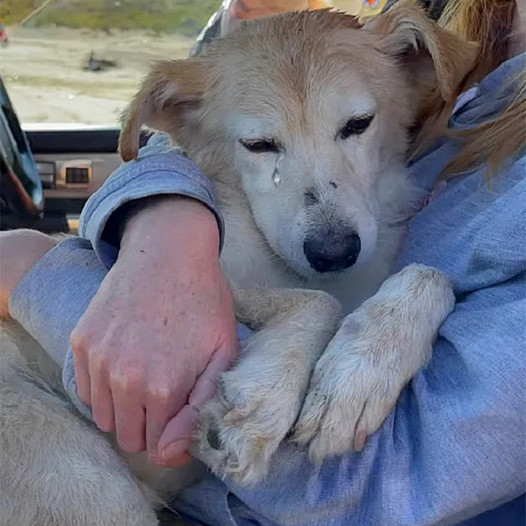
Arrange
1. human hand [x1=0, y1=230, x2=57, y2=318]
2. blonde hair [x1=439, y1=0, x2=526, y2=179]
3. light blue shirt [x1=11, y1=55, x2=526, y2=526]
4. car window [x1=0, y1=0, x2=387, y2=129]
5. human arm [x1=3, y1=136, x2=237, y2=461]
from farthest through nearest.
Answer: car window [x1=0, y1=0, x2=387, y2=129] → human hand [x1=0, y1=230, x2=57, y2=318] → blonde hair [x1=439, y1=0, x2=526, y2=179] → human arm [x1=3, y1=136, x2=237, y2=461] → light blue shirt [x1=11, y1=55, x2=526, y2=526]

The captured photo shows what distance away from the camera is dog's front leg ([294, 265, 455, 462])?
3.43ft

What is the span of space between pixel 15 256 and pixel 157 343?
1.41 ft

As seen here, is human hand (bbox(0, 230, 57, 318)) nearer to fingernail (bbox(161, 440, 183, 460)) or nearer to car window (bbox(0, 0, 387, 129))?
fingernail (bbox(161, 440, 183, 460))

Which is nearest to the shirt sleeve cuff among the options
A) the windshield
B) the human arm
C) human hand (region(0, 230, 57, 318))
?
the human arm

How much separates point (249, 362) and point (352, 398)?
0.49 ft

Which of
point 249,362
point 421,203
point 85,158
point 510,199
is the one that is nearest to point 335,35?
point 421,203

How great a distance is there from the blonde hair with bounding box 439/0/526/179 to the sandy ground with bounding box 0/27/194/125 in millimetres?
1476

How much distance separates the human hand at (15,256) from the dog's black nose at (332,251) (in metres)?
0.44

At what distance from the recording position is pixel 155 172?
1.32 m

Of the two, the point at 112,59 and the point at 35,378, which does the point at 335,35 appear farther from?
the point at 112,59

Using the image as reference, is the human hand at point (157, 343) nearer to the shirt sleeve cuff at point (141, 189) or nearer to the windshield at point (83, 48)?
the shirt sleeve cuff at point (141, 189)

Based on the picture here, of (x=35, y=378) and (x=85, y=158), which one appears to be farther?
(x=85, y=158)

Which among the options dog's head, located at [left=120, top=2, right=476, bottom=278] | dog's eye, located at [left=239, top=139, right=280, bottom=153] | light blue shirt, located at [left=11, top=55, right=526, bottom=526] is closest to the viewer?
light blue shirt, located at [left=11, top=55, right=526, bottom=526]

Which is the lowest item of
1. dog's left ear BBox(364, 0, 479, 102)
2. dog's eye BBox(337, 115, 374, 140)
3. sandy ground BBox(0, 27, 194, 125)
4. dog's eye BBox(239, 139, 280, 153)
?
sandy ground BBox(0, 27, 194, 125)
